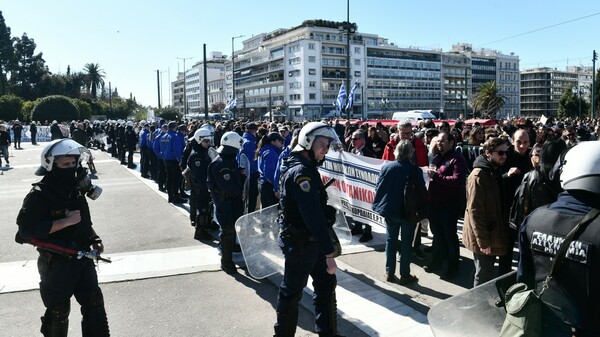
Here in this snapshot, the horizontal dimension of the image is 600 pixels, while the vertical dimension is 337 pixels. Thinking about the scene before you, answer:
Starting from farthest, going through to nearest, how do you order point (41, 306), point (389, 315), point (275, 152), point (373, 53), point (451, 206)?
point (373, 53) → point (275, 152) → point (451, 206) → point (41, 306) → point (389, 315)

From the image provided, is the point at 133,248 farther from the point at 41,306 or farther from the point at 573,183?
the point at 573,183

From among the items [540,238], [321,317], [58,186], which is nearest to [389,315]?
[321,317]

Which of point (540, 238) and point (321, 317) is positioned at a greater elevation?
point (540, 238)

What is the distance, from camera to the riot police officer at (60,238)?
361 centimetres

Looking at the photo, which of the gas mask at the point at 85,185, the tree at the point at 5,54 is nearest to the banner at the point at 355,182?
the gas mask at the point at 85,185

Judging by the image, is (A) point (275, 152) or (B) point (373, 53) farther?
(B) point (373, 53)

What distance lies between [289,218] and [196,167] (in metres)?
4.34

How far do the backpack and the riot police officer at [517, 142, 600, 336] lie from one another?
3.28m

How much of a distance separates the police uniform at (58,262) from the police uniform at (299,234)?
1.50 metres

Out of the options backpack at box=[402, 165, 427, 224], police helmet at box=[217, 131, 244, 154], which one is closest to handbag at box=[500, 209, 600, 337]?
backpack at box=[402, 165, 427, 224]

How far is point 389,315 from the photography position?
5.01m

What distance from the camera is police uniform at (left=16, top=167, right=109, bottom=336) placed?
360 centimetres

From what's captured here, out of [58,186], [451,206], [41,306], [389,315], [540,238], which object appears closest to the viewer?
[540,238]

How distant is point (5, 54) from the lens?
7456cm
